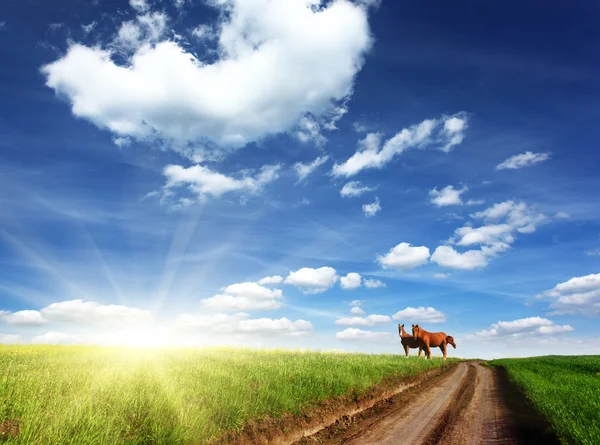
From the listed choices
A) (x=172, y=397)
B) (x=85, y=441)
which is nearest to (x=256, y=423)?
(x=172, y=397)

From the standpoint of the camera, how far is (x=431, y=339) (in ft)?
137

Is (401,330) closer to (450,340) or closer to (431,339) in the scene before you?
(431,339)

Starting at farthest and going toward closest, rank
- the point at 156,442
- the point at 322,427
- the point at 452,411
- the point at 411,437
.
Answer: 1. the point at 452,411
2. the point at 322,427
3. the point at 411,437
4. the point at 156,442

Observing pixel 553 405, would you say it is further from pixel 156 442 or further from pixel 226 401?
pixel 156 442

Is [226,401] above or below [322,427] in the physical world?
above

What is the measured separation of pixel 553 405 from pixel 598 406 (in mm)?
1141

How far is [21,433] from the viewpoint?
217 inches

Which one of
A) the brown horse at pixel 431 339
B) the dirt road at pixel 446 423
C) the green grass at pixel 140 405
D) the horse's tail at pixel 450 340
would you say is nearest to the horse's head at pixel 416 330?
the brown horse at pixel 431 339

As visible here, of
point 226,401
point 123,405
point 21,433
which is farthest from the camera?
point 226,401

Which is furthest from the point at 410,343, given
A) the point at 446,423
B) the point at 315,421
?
the point at 315,421

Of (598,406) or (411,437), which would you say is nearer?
(411,437)

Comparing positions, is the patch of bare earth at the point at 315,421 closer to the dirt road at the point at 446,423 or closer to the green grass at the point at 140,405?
the green grass at the point at 140,405

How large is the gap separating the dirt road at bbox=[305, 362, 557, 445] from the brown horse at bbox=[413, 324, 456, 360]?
24219 mm

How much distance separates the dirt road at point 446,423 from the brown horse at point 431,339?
2422 cm
